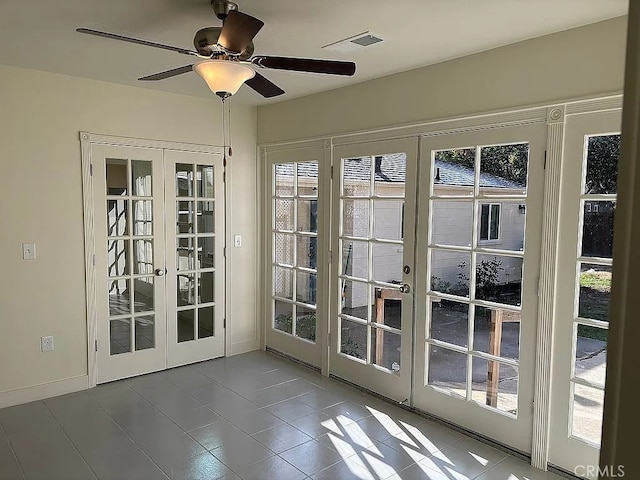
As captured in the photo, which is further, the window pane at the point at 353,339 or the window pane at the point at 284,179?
the window pane at the point at 284,179

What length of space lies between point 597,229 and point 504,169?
26.4 inches

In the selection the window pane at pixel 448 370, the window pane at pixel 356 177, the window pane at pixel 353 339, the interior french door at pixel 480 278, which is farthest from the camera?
the window pane at pixel 353 339

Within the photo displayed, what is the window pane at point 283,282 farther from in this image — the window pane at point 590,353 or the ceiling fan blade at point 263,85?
the window pane at point 590,353

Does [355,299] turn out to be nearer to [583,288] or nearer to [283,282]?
[283,282]

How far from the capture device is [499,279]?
3137mm

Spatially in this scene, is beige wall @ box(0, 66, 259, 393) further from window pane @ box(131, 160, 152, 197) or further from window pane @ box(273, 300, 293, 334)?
window pane @ box(273, 300, 293, 334)

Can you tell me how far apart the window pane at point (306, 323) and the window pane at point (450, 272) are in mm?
1449

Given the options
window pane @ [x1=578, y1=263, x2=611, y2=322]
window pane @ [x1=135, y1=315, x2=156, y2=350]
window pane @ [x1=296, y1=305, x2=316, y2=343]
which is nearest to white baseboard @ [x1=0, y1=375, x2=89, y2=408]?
window pane @ [x1=135, y1=315, x2=156, y2=350]

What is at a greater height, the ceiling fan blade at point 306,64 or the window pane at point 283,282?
the ceiling fan blade at point 306,64

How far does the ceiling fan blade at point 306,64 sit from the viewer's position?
223 cm

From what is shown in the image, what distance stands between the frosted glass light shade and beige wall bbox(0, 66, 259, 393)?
2130 millimetres

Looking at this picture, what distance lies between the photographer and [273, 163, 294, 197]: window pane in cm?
472

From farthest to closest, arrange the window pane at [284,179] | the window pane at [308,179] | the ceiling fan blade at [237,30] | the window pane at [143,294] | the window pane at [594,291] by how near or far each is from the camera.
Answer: the window pane at [284,179] < the window pane at [308,179] < the window pane at [143,294] < the window pane at [594,291] < the ceiling fan blade at [237,30]

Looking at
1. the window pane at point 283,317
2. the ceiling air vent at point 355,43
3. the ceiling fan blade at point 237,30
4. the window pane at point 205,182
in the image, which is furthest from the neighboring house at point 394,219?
the ceiling fan blade at point 237,30
